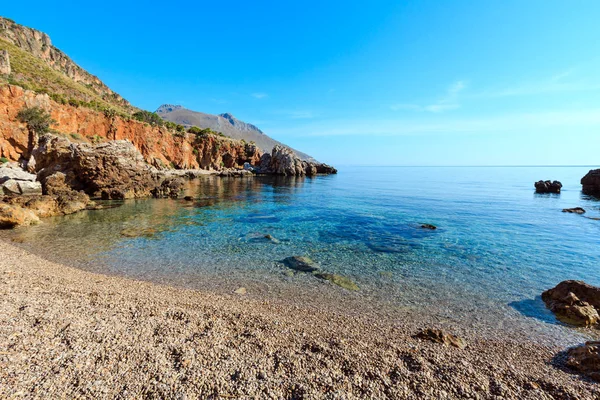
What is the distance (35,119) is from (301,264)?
5516cm

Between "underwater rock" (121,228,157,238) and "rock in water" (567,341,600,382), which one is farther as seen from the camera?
"underwater rock" (121,228,157,238)

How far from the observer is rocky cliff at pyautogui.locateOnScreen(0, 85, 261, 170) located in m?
41.3

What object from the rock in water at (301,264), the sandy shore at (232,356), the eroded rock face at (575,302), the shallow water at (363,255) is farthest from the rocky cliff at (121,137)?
the eroded rock face at (575,302)

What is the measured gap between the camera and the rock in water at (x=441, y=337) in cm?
691

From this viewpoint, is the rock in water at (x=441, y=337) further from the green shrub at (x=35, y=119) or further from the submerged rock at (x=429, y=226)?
the green shrub at (x=35, y=119)

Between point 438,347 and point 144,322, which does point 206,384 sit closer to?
point 144,322

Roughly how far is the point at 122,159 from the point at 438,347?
120ft

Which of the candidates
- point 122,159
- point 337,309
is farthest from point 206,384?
point 122,159

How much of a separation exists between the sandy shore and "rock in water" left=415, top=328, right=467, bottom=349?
23cm

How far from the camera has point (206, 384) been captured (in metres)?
4.78

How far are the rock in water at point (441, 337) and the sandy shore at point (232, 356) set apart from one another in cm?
23

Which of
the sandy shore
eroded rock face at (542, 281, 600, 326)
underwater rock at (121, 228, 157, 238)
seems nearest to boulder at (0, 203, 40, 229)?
underwater rock at (121, 228, 157, 238)

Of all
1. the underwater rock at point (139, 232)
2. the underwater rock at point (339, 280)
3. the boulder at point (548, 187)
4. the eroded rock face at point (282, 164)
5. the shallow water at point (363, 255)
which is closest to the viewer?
the shallow water at point (363, 255)

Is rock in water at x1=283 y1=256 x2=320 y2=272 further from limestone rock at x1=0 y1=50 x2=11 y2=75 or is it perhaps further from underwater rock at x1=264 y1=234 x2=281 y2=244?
limestone rock at x1=0 y1=50 x2=11 y2=75
